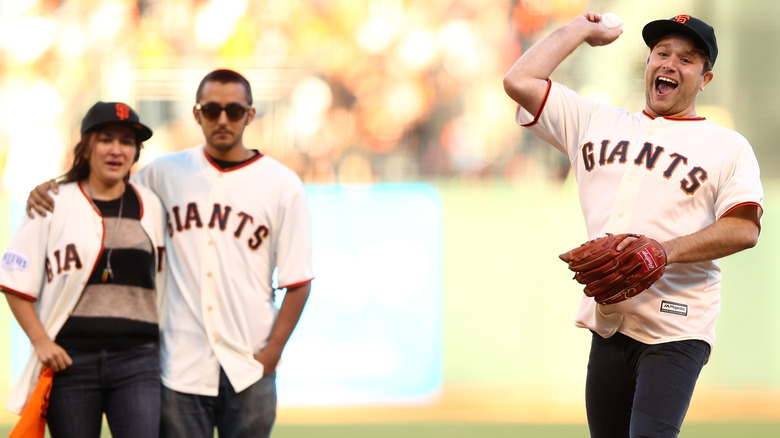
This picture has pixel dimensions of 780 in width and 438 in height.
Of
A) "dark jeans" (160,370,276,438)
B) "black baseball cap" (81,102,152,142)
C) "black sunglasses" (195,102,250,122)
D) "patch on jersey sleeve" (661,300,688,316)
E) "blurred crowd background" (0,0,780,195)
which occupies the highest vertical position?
"blurred crowd background" (0,0,780,195)

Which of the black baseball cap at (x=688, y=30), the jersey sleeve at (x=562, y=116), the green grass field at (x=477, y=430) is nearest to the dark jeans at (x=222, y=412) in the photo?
the jersey sleeve at (x=562, y=116)

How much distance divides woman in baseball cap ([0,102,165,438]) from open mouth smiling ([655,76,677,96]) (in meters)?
1.99

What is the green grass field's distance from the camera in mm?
6305

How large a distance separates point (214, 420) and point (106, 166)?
1.08 m

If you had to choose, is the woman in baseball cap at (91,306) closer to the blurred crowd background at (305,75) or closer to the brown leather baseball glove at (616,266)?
the brown leather baseball glove at (616,266)

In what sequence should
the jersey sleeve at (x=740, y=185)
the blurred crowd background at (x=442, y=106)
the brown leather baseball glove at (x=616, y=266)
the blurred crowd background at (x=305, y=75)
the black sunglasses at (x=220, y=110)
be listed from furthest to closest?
the blurred crowd background at (x=305, y=75) < the blurred crowd background at (x=442, y=106) < the black sunglasses at (x=220, y=110) < the jersey sleeve at (x=740, y=185) < the brown leather baseball glove at (x=616, y=266)

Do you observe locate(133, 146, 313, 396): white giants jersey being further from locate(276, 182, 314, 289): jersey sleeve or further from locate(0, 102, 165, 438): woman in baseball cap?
locate(0, 102, 165, 438): woman in baseball cap

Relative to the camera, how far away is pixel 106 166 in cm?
348

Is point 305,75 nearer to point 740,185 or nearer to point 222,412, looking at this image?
point 222,412

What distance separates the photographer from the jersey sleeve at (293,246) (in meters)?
3.64

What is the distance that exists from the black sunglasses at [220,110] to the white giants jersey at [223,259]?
194 millimetres

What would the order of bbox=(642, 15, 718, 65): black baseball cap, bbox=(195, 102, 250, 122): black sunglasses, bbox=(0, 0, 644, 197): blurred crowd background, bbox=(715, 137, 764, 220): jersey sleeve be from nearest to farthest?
bbox=(715, 137, 764, 220): jersey sleeve, bbox=(642, 15, 718, 65): black baseball cap, bbox=(195, 102, 250, 122): black sunglasses, bbox=(0, 0, 644, 197): blurred crowd background

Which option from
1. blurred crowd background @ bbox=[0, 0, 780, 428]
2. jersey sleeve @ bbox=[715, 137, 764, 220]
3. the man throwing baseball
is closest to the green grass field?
blurred crowd background @ bbox=[0, 0, 780, 428]

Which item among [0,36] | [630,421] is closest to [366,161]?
[0,36]
